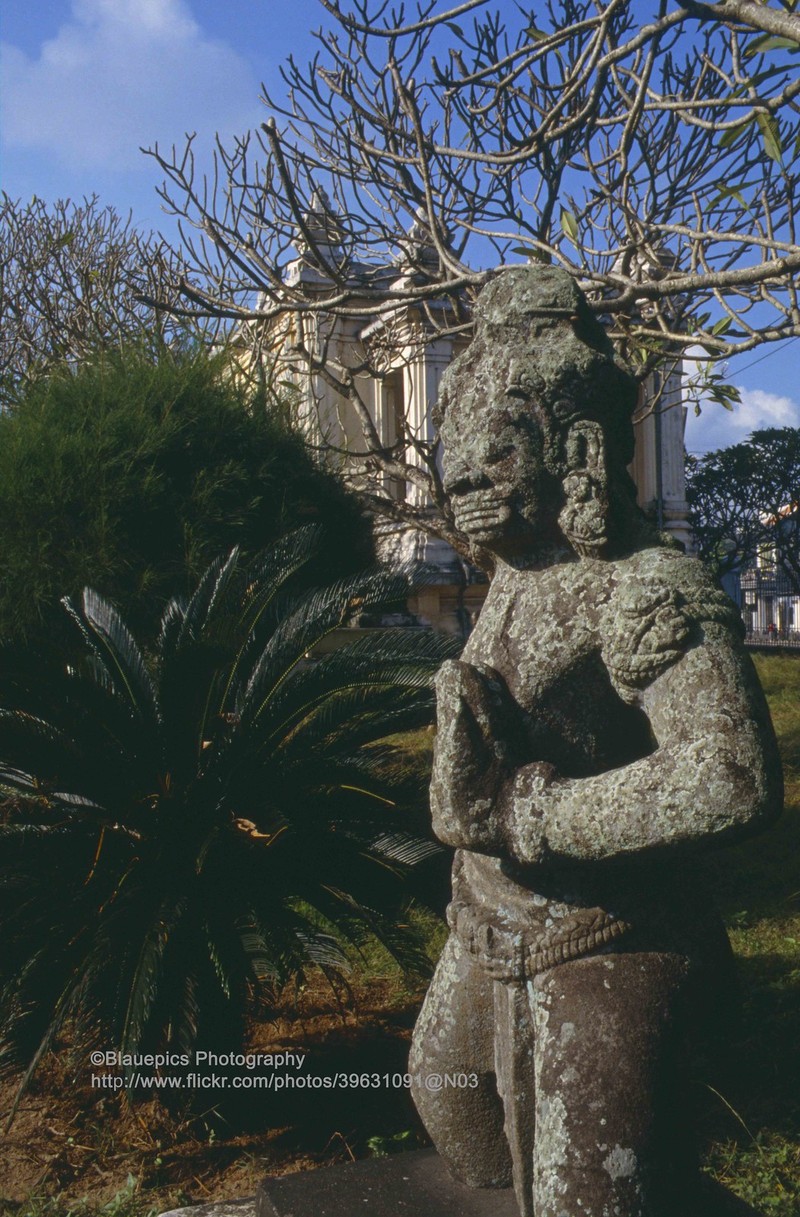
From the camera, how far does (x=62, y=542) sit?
6676 mm

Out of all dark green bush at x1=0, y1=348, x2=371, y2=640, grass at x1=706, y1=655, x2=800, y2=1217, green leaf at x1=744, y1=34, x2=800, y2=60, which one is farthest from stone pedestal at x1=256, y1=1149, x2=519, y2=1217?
dark green bush at x1=0, y1=348, x2=371, y2=640

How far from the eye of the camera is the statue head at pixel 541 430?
230cm

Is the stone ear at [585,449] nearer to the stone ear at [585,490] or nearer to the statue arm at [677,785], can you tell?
the stone ear at [585,490]

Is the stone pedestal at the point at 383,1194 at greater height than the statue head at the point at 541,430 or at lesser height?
lesser

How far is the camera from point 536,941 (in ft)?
7.29

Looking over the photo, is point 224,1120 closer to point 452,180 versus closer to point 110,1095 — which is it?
point 110,1095

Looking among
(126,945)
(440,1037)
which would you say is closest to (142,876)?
(126,945)

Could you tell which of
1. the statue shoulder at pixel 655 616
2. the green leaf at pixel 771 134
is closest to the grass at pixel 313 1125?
the statue shoulder at pixel 655 616

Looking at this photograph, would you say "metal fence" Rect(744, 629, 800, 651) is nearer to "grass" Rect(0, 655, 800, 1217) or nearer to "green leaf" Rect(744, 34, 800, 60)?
"grass" Rect(0, 655, 800, 1217)

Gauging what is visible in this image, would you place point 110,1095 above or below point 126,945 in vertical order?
below

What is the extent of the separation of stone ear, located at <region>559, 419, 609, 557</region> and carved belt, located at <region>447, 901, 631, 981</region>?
0.72 m

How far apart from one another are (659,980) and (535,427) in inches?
43.5

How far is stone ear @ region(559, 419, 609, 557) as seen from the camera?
2266 mm

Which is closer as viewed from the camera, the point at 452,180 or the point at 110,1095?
the point at 110,1095
